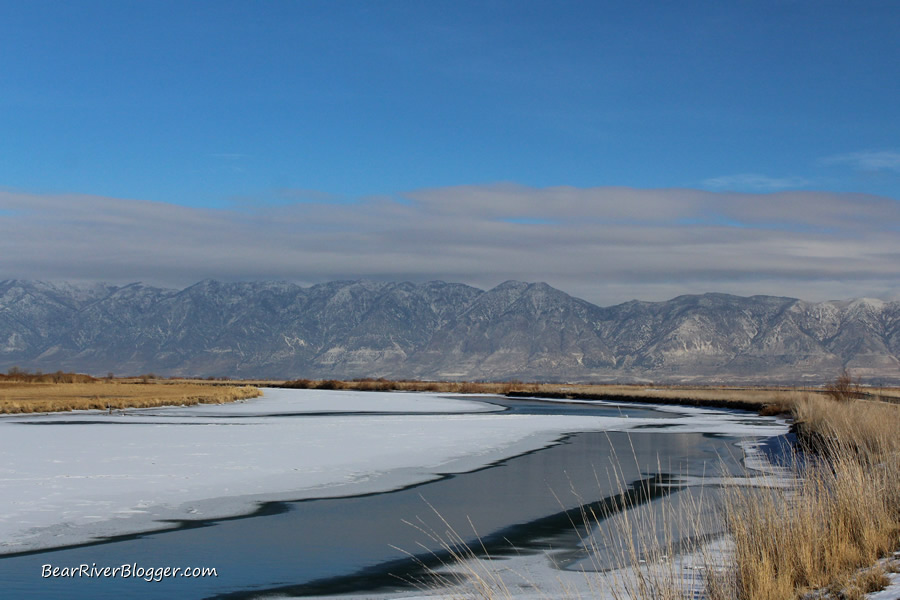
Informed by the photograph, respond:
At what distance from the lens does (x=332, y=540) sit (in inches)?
504

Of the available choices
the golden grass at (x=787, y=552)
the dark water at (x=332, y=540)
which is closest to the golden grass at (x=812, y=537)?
the golden grass at (x=787, y=552)

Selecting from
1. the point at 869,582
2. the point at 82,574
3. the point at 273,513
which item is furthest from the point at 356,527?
the point at 869,582

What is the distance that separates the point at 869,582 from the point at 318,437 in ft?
75.5

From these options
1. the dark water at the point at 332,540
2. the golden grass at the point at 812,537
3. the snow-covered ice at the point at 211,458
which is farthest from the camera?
the snow-covered ice at the point at 211,458

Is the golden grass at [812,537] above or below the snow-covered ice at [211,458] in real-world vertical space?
above

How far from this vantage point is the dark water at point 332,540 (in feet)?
33.6

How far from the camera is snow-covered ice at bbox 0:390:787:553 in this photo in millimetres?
14422

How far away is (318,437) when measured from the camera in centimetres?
2933

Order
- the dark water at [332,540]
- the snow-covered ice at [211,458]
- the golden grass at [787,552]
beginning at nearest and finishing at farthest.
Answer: the golden grass at [787,552] < the dark water at [332,540] < the snow-covered ice at [211,458]

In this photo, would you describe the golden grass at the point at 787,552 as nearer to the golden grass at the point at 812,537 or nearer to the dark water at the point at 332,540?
the golden grass at the point at 812,537

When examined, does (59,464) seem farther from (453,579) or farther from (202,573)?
(453,579)

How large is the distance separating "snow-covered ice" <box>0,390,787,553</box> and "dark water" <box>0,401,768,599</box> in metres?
0.84

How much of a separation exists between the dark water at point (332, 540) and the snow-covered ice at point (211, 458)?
84 centimetres

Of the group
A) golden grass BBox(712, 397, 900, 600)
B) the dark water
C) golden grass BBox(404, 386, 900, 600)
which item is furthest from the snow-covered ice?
golden grass BBox(712, 397, 900, 600)
